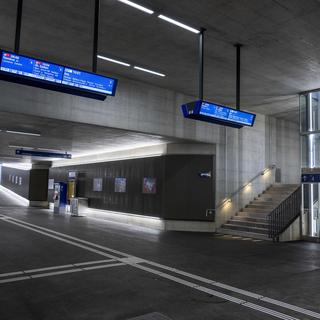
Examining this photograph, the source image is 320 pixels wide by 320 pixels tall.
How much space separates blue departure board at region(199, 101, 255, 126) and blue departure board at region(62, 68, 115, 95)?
2.35 m

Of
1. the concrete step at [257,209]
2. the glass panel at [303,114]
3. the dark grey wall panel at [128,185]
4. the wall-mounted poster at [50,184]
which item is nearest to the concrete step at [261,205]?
the concrete step at [257,209]

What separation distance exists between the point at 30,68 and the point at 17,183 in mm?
36250

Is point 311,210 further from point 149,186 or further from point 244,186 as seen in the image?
point 149,186

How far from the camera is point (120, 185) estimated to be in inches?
723

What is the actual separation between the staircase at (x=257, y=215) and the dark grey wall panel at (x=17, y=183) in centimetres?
2430

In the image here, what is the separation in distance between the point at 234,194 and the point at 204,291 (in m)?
9.65

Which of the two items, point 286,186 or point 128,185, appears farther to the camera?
point 128,185

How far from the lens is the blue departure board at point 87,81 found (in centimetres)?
616

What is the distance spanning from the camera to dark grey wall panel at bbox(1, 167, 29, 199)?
111ft

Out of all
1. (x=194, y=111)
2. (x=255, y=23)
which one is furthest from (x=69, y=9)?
(x=255, y=23)

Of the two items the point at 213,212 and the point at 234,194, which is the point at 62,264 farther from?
the point at 234,194

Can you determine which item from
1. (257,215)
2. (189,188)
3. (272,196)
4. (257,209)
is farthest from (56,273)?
(272,196)

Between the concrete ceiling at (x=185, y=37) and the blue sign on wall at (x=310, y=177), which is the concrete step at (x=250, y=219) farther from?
the concrete ceiling at (x=185, y=37)

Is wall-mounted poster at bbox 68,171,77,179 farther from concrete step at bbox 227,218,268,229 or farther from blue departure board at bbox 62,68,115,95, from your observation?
blue departure board at bbox 62,68,115,95
